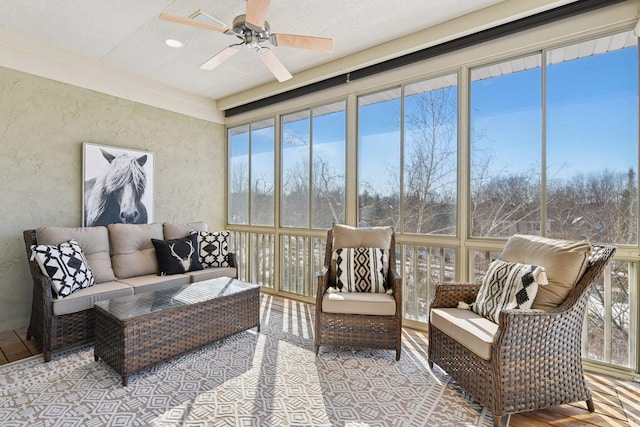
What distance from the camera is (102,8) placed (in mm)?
2635

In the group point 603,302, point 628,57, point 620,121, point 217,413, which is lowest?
point 217,413

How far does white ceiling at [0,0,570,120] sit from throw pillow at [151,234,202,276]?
210 cm

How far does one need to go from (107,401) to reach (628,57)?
171 inches

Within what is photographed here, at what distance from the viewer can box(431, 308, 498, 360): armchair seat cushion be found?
1.83 m

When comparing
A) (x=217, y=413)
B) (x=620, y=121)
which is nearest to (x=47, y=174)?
(x=217, y=413)

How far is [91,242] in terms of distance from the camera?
3.20m

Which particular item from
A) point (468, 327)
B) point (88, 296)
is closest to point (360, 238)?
point (468, 327)

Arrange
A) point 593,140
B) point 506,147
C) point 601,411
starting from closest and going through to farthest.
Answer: point 601,411
point 593,140
point 506,147

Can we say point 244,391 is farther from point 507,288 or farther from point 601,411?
point 601,411

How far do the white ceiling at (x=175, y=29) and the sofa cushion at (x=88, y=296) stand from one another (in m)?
2.38

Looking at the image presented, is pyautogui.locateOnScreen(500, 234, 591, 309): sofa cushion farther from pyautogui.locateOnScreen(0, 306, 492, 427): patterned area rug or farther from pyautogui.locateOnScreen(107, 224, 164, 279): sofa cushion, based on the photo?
pyautogui.locateOnScreen(107, 224, 164, 279): sofa cushion

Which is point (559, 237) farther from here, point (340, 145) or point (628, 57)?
point (340, 145)

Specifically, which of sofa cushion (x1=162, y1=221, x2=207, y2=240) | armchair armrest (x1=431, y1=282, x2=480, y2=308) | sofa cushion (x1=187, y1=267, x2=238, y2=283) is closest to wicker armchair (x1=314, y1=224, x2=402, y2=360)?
armchair armrest (x1=431, y1=282, x2=480, y2=308)

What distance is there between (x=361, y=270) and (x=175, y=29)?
2847 mm
